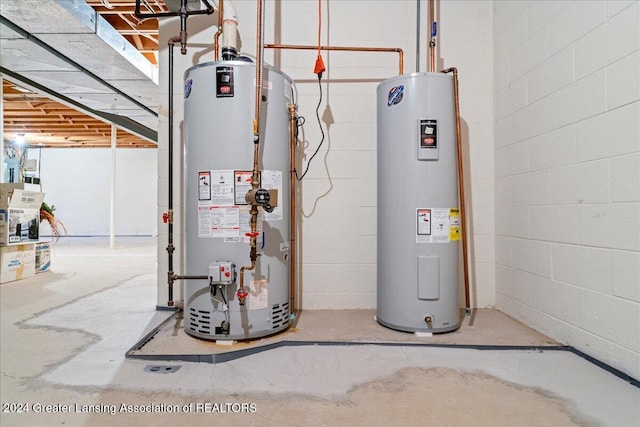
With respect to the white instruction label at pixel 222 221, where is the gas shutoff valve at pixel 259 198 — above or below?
above

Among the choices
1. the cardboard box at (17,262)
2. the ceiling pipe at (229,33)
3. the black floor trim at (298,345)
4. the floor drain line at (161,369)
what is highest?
the ceiling pipe at (229,33)

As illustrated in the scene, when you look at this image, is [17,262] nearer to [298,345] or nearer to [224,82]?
[224,82]

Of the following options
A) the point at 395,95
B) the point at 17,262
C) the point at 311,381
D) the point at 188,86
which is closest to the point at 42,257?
the point at 17,262

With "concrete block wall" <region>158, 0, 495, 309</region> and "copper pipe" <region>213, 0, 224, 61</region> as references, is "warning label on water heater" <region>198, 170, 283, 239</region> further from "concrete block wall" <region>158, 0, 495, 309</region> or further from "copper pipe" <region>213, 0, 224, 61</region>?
"copper pipe" <region>213, 0, 224, 61</region>

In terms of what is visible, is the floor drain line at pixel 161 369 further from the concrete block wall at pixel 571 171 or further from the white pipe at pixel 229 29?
the concrete block wall at pixel 571 171

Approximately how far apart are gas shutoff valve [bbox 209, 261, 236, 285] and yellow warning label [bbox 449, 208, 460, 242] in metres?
1.29

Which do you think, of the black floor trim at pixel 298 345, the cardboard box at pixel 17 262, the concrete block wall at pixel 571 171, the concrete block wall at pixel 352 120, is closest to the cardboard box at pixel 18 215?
the cardboard box at pixel 17 262

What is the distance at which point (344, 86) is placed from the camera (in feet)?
8.60

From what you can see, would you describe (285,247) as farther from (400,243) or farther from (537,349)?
(537,349)

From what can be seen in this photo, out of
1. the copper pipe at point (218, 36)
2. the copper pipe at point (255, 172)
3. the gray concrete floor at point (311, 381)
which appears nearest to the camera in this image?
the gray concrete floor at point (311, 381)

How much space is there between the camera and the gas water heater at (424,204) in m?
2.06

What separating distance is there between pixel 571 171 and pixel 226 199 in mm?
1840

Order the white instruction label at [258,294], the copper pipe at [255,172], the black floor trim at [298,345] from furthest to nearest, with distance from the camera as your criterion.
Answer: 1. the white instruction label at [258,294]
2. the copper pipe at [255,172]
3. the black floor trim at [298,345]

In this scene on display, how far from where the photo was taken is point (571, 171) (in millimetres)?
1861
